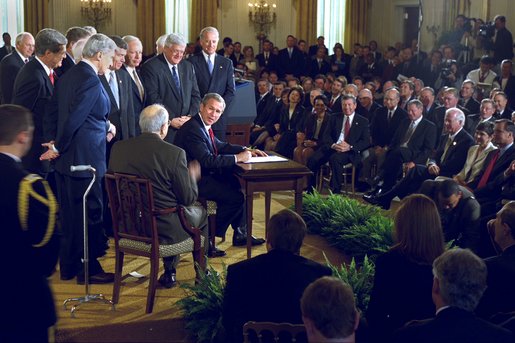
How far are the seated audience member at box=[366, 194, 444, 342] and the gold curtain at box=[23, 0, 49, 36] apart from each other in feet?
42.4

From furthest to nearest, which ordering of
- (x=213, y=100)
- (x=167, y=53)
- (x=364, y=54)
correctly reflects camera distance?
(x=364, y=54)
(x=167, y=53)
(x=213, y=100)

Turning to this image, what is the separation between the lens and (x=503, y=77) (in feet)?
36.0

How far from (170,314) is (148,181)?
827 millimetres

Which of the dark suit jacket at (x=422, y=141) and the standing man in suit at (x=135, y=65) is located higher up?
the standing man in suit at (x=135, y=65)

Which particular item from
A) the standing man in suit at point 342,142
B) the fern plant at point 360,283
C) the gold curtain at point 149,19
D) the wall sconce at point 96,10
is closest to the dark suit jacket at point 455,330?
the fern plant at point 360,283

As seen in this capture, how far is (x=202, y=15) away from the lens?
16391mm

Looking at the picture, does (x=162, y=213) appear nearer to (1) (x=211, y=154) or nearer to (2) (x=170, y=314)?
(2) (x=170, y=314)

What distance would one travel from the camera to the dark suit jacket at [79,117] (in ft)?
16.6

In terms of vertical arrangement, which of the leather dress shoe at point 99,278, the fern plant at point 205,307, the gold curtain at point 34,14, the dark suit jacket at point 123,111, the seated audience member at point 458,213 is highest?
the gold curtain at point 34,14

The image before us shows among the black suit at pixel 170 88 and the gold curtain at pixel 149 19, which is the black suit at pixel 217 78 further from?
the gold curtain at pixel 149 19

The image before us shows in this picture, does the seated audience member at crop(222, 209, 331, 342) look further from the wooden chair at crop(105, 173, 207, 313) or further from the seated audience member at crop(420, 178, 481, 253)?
the seated audience member at crop(420, 178, 481, 253)

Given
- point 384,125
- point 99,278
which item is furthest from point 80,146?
point 384,125

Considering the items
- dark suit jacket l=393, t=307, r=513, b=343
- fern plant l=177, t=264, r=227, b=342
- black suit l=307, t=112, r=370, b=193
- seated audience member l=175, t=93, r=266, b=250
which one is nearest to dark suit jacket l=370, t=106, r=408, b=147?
black suit l=307, t=112, r=370, b=193

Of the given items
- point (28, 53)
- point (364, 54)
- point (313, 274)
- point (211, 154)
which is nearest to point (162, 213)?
point (211, 154)
